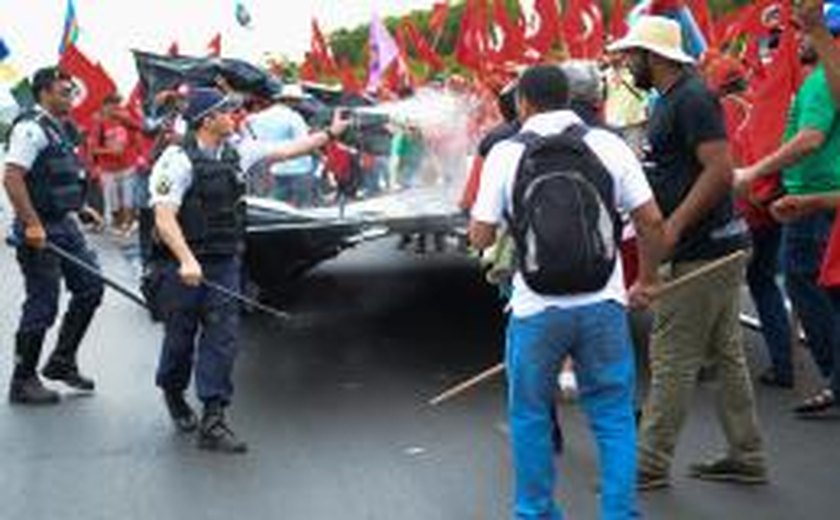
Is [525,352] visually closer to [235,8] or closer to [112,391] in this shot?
[112,391]

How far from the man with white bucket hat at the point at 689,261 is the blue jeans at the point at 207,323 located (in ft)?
7.25

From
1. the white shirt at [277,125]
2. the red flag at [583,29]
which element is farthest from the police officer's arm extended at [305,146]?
the red flag at [583,29]

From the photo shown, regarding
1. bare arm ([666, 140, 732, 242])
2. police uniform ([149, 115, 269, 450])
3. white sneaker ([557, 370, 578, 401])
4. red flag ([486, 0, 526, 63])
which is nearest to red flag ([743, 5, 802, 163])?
white sneaker ([557, 370, 578, 401])

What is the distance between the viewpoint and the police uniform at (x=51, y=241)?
8961 mm

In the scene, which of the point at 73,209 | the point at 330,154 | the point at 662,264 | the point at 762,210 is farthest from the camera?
the point at 330,154

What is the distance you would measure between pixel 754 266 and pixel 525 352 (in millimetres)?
3523

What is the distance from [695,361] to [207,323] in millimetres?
2555

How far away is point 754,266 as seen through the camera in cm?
884

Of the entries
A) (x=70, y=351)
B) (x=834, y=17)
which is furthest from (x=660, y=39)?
(x=70, y=351)

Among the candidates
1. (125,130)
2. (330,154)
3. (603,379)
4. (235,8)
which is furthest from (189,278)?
(235,8)

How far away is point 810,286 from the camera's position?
8.24 m

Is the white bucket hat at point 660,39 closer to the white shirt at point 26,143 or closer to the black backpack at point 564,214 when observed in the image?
the black backpack at point 564,214

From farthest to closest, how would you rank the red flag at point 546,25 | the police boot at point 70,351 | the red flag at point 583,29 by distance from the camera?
the red flag at point 546,25, the red flag at point 583,29, the police boot at point 70,351

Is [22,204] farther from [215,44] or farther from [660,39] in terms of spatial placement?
[215,44]
